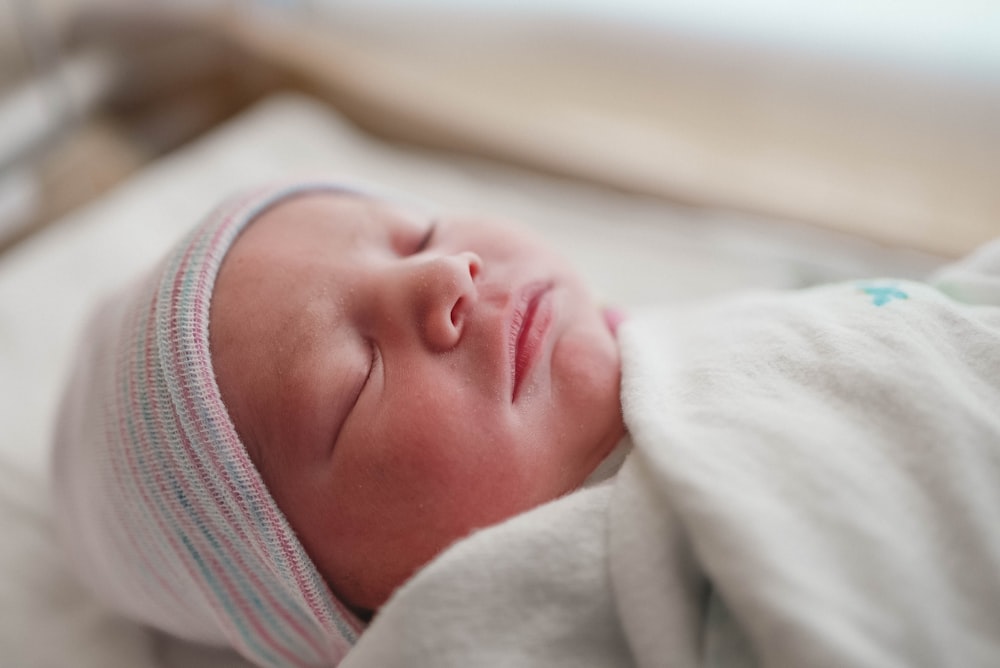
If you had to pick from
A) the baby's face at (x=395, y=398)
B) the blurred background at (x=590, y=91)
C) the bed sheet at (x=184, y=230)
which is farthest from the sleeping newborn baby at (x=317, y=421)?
the blurred background at (x=590, y=91)

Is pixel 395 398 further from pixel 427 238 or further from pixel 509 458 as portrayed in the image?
pixel 427 238

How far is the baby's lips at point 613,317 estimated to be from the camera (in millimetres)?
871

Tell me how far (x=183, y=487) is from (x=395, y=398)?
0.66ft

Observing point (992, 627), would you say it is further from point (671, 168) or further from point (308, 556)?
point (671, 168)

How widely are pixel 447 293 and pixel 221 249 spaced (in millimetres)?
233

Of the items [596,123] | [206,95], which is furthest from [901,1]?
[206,95]

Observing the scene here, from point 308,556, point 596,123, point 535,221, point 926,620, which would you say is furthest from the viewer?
point 596,123

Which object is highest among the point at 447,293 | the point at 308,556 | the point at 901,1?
the point at 901,1

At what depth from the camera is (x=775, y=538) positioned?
0.55 meters

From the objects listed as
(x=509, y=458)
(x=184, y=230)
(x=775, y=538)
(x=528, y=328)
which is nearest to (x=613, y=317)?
(x=528, y=328)

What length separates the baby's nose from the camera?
0.70 m

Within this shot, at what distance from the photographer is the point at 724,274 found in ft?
4.07

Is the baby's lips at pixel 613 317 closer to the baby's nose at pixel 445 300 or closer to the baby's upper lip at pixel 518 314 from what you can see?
the baby's upper lip at pixel 518 314

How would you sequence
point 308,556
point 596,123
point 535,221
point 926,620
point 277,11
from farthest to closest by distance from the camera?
point 277,11
point 596,123
point 535,221
point 308,556
point 926,620
